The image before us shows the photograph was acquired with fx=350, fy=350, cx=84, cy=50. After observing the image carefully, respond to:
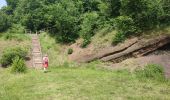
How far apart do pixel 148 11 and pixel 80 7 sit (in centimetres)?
1423

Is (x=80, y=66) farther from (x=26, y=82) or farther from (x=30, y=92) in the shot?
(x=30, y=92)

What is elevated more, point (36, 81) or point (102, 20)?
point (102, 20)

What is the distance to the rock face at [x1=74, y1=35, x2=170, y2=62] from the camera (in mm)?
30125

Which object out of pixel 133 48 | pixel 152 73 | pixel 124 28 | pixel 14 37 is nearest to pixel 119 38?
pixel 124 28

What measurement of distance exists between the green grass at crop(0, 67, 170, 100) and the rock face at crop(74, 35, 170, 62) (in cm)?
443

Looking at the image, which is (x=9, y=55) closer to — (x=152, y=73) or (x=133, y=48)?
(x=133, y=48)

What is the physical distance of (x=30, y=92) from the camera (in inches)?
763

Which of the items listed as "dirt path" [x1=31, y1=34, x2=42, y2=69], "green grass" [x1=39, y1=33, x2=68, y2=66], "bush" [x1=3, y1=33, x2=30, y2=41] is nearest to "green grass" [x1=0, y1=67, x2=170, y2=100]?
"dirt path" [x1=31, y1=34, x2=42, y2=69]

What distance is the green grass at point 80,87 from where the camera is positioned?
1806 centimetres

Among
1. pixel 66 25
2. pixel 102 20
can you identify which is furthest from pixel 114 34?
pixel 66 25

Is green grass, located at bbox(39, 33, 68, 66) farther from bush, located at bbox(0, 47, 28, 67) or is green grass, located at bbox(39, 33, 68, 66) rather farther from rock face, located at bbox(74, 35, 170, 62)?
rock face, located at bbox(74, 35, 170, 62)

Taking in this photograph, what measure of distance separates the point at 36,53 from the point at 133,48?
12532 mm

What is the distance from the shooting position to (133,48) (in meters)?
30.4

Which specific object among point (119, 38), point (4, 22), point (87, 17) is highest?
point (87, 17)
